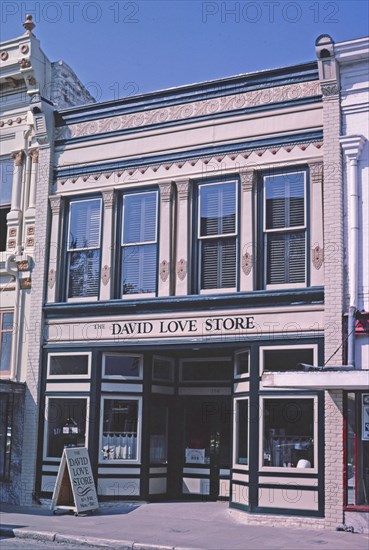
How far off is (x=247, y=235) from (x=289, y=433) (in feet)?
13.2

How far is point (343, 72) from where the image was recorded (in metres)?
15.4

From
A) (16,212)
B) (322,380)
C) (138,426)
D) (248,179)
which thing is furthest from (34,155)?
(322,380)

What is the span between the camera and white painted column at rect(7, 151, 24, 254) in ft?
62.3

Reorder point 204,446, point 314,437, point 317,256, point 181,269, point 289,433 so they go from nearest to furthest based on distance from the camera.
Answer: point 314,437
point 289,433
point 317,256
point 181,269
point 204,446

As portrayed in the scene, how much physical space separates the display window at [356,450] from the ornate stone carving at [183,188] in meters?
5.50

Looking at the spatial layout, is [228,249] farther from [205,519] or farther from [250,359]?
[205,519]

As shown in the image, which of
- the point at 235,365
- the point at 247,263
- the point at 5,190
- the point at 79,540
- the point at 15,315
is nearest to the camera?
the point at 79,540

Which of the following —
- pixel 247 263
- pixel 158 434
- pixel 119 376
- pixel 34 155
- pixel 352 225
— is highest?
pixel 34 155

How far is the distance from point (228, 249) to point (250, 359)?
237 cm

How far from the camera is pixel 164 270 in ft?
55.2

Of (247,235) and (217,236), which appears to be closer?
(247,235)

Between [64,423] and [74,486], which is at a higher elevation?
[64,423]

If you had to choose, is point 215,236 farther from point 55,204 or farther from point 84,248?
point 55,204

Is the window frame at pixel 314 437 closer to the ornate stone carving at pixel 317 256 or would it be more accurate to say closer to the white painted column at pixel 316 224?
the white painted column at pixel 316 224
